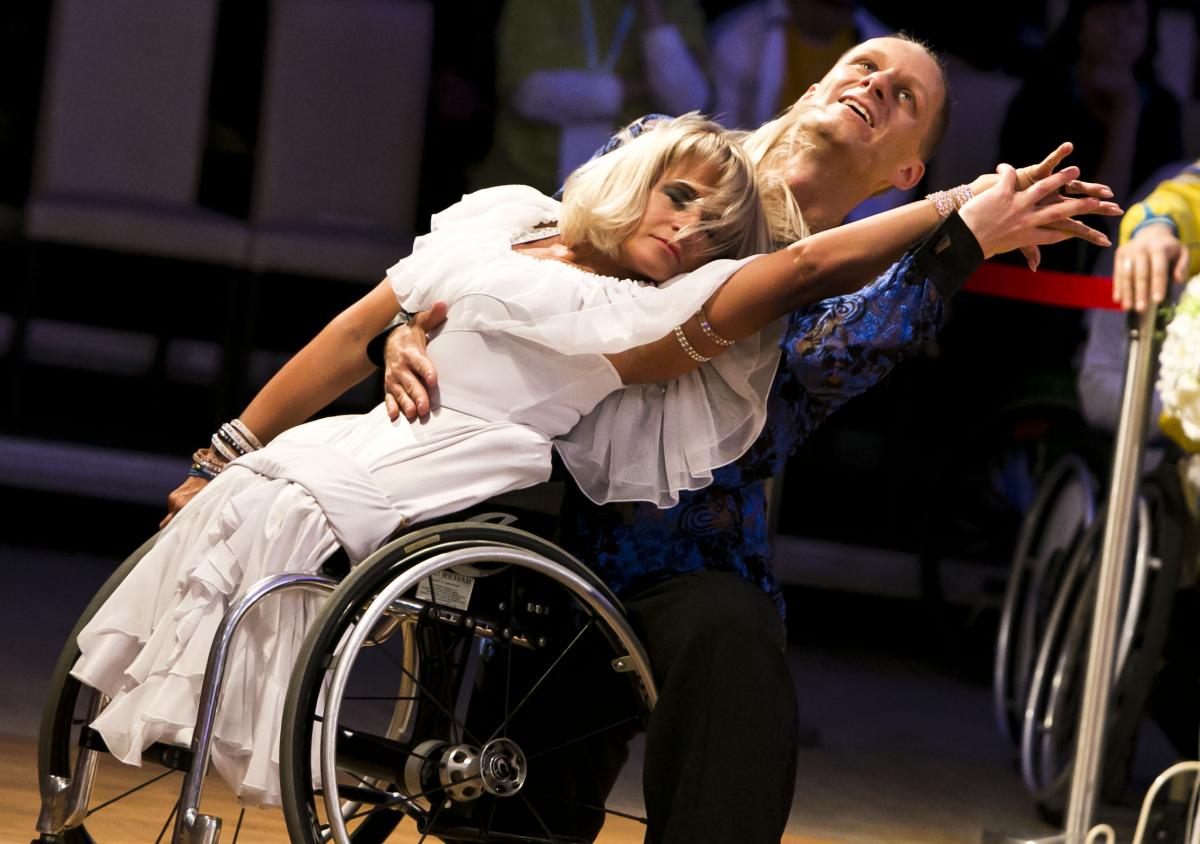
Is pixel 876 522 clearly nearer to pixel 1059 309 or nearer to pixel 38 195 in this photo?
pixel 1059 309

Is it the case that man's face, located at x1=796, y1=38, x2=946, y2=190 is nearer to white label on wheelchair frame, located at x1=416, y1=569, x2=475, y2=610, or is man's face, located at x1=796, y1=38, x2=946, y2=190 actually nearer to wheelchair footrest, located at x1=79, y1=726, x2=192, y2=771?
white label on wheelchair frame, located at x1=416, y1=569, x2=475, y2=610

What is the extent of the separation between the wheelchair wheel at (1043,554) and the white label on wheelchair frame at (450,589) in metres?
2.19

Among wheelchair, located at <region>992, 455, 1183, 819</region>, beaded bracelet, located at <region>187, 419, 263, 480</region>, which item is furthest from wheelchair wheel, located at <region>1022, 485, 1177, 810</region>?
beaded bracelet, located at <region>187, 419, 263, 480</region>

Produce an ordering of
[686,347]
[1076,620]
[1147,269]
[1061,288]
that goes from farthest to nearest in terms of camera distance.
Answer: [1076,620], [1061,288], [1147,269], [686,347]

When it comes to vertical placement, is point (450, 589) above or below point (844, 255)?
below

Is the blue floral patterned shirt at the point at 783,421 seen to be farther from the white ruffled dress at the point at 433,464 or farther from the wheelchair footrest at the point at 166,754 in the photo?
the wheelchair footrest at the point at 166,754

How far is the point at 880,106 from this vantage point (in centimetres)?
216

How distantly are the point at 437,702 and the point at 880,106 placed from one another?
0.96 metres

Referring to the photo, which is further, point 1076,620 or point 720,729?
point 1076,620

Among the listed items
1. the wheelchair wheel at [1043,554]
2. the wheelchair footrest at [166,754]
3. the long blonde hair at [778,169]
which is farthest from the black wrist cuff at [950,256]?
the wheelchair wheel at [1043,554]

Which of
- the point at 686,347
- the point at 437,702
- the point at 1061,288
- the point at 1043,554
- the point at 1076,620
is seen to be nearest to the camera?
the point at 437,702

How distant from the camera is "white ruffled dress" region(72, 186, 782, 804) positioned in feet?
5.66

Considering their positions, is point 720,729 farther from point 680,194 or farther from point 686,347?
point 680,194

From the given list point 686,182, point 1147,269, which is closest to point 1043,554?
point 1147,269
